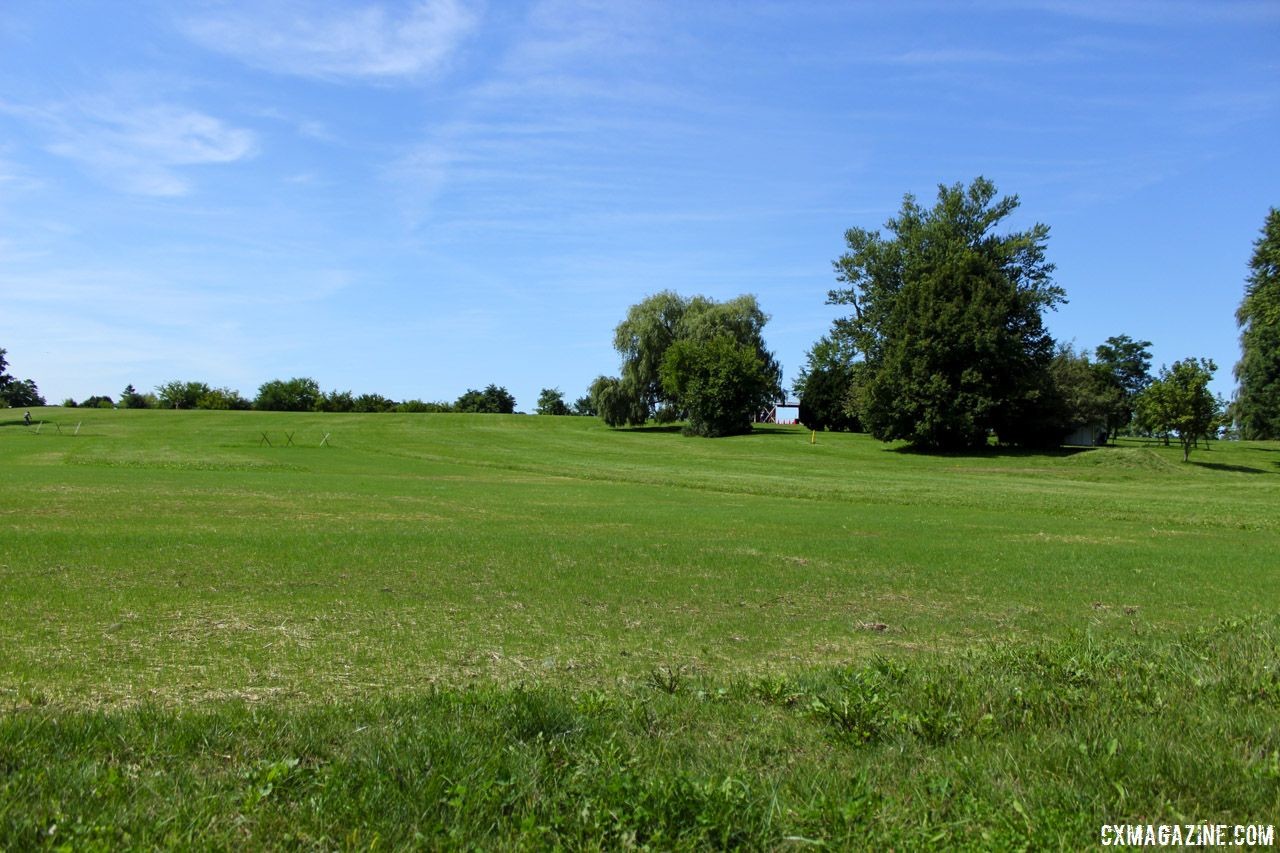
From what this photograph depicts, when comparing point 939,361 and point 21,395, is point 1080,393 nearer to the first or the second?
point 939,361

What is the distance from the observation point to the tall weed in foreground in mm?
3996

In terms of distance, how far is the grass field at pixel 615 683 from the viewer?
4152mm

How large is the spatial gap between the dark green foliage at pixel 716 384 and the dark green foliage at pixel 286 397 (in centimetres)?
6477

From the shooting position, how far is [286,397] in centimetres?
12444

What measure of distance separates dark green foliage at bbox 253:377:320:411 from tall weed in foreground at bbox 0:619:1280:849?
126 m

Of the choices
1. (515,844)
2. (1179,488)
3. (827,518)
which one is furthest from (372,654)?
(1179,488)

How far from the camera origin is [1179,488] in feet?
115

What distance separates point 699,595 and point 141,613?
6156mm

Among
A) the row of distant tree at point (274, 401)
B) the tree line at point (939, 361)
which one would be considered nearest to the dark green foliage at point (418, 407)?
the row of distant tree at point (274, 401)

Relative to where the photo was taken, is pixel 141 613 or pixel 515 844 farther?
pixel 141 613

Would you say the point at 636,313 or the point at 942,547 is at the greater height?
the point at 636,313

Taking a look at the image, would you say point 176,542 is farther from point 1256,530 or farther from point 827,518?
point 1256,530

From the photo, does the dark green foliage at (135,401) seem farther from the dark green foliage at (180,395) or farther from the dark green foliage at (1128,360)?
the dark green foliage at (1128,360)

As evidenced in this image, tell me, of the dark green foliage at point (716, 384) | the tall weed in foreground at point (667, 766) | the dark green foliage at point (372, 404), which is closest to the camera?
the tall weed in foreground at point (667, 766)
